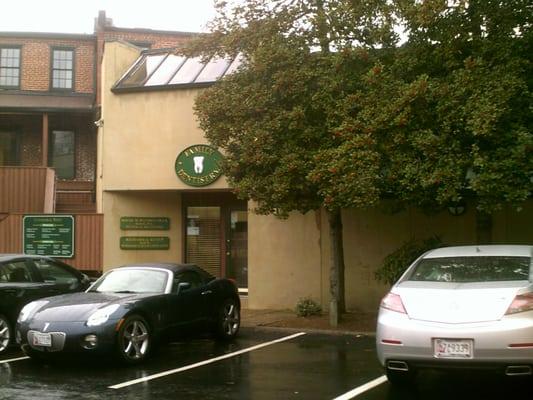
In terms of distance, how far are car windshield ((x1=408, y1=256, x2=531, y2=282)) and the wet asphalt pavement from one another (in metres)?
1.13

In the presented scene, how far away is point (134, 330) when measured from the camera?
8.45 meters

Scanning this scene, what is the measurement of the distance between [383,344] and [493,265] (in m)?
1.47

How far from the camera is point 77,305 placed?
8523 mm

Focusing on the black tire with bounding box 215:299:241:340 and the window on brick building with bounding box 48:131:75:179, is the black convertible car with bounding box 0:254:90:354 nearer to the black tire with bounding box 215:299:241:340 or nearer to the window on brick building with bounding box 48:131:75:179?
the black tire with bounding box 215:299:241:340

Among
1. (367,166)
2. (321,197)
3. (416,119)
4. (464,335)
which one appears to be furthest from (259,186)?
(464,335)

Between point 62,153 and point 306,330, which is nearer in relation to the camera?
point 306,330

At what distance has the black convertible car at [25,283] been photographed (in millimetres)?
9555

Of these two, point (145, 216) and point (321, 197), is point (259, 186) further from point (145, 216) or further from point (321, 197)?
point (145, 216)

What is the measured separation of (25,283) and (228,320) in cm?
310

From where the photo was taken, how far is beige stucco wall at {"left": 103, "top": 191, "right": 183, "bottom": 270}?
16141 millimetres

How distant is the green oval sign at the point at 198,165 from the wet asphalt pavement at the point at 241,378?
575 centimetres

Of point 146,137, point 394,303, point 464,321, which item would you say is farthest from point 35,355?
point 146,137

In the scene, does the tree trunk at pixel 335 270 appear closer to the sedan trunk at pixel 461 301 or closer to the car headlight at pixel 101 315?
the car headlight at pixel 101 315

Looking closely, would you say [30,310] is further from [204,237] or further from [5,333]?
[204,237]
